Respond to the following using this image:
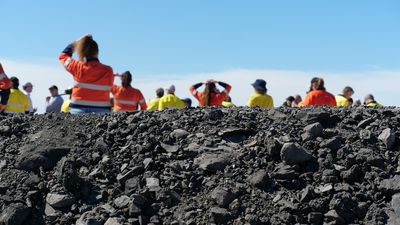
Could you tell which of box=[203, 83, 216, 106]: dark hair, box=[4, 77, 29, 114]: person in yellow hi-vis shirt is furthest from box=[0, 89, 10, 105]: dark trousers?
box=[203, 83, 216, 106]: dark hair

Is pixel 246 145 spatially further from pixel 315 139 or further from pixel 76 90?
pixel 76 90

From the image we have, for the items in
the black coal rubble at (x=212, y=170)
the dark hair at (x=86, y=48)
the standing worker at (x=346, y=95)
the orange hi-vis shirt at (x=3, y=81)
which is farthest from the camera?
the standing worker at (x=346, y=95)

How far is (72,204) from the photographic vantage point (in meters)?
6.15

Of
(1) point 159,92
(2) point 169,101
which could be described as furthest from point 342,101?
(1) point 159,92

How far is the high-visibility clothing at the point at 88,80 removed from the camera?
28.5 feet

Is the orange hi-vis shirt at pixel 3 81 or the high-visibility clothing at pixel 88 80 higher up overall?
the orange hi-vis shirt at pixel 3 81

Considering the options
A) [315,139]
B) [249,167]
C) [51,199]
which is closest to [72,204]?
[51,199]

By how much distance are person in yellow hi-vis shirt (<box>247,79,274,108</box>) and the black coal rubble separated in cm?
409

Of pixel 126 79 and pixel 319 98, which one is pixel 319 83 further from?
pixel 126 79

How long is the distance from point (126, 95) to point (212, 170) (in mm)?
5721

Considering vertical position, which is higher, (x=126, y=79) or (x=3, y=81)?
(x=126, y=79)

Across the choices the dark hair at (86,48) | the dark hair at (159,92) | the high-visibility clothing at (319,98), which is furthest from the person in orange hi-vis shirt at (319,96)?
the dark hair at (86,48)

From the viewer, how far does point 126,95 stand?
11.6 meters

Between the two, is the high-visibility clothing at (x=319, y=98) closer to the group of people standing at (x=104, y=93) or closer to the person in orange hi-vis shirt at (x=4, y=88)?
the group of people standing at (x=104, y=93)
